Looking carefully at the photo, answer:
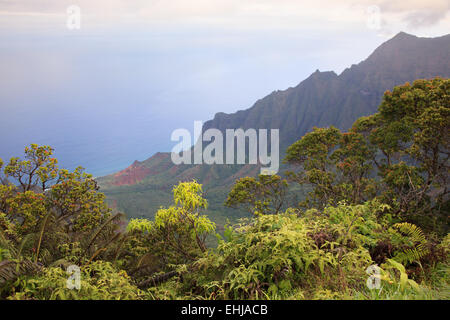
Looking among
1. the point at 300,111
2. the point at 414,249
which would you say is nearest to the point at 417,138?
the point at 414,249

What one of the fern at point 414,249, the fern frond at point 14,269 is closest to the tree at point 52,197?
the fern frond at point 14,269

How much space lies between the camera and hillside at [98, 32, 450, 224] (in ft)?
211

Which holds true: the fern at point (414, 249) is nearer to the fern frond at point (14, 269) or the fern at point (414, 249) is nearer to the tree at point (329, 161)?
the fern frond at point (14, 269)

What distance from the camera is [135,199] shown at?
59562 mm

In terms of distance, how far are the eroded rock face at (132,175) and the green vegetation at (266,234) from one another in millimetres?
68751

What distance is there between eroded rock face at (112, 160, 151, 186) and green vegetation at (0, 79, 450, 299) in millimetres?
68751

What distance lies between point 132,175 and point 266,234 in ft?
262

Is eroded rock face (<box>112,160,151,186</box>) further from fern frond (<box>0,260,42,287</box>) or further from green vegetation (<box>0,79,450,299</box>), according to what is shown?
fern frond (<box>0,260,42,287</box>)

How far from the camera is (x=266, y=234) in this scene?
11.1 feet

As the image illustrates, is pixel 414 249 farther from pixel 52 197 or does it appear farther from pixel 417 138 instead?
pixel 52 197

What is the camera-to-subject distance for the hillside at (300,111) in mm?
64375
